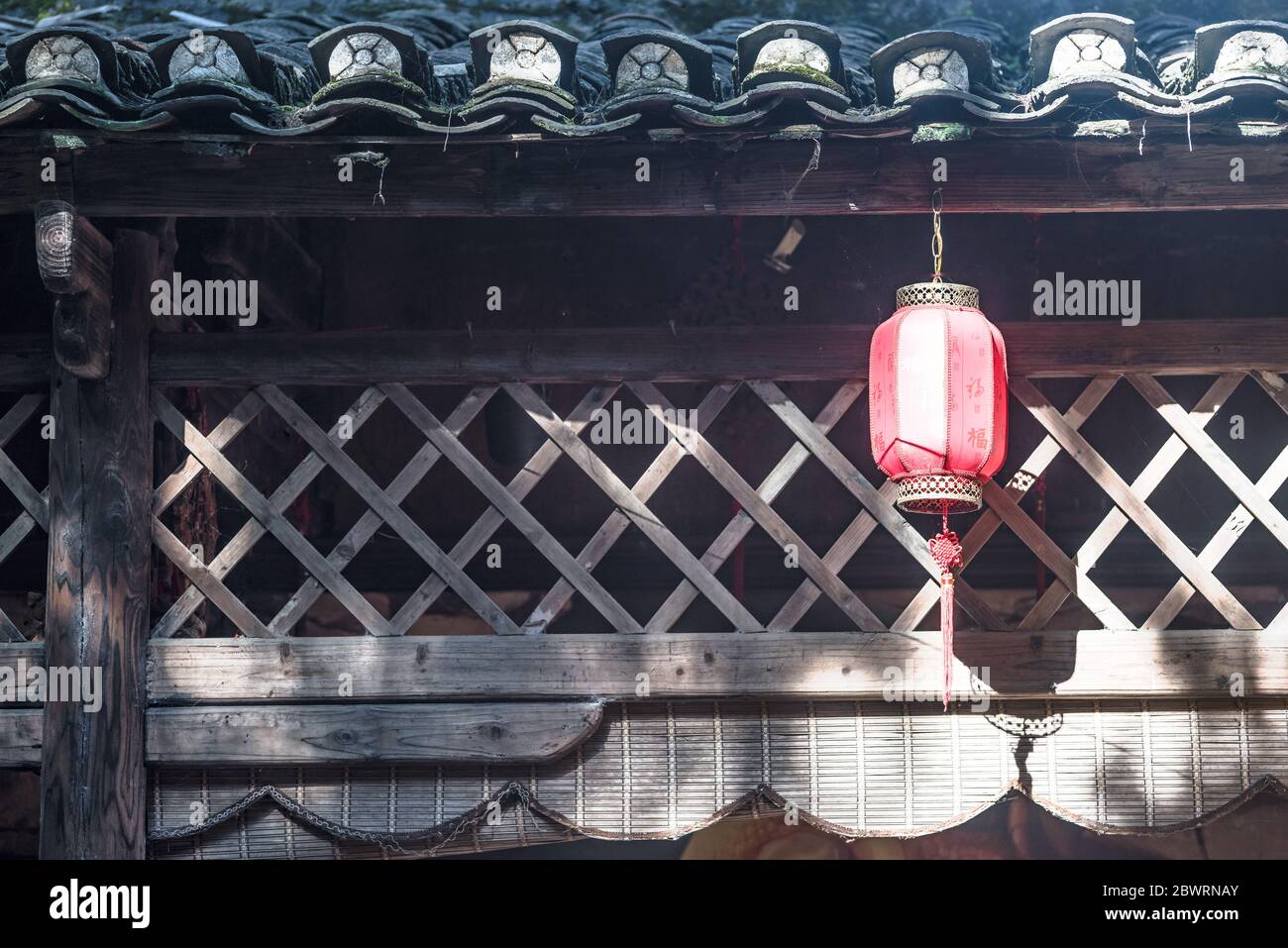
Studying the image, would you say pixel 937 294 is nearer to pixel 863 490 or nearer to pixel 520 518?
pixel 863 490

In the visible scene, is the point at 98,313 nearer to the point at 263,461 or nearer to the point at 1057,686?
the point at 263,461

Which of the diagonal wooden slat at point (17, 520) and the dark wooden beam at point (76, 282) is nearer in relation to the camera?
the dark wooden beam at point (76, 282)

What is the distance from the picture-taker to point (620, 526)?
16.0 ft

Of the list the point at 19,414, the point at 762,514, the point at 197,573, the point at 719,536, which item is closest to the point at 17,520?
the point at 19,414

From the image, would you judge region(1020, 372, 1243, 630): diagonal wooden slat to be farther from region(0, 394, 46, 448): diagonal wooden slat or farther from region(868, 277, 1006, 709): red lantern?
region(0, 394, 46, 448): diagonal wooden slat

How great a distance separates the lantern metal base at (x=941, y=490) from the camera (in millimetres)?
4266

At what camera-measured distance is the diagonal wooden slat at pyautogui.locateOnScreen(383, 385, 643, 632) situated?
486 centimetres

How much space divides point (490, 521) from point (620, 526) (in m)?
0.48

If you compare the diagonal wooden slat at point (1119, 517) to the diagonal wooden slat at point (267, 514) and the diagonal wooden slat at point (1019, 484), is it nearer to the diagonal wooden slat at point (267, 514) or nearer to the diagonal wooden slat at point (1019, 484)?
the diagonal wooden slat at point (1019, 484)

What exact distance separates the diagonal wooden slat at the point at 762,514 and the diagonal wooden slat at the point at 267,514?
3.88 ft

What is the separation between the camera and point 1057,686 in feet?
15.4

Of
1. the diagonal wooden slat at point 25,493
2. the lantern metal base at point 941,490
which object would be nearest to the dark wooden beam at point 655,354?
the diagonal wooden slat at point 25,493
